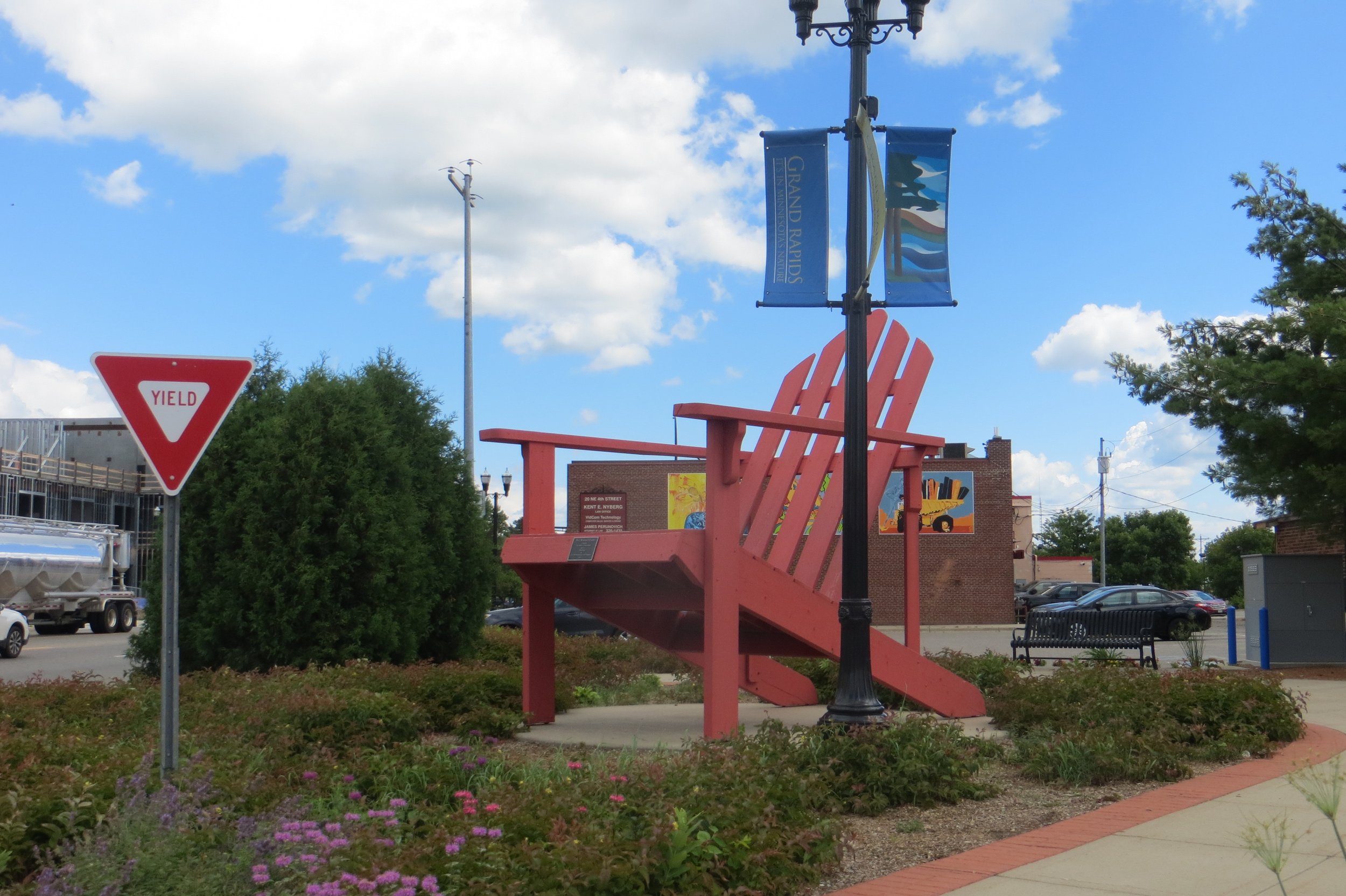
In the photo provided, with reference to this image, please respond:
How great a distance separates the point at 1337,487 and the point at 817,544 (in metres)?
9.30

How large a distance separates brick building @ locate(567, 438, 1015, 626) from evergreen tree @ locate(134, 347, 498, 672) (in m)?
31.3

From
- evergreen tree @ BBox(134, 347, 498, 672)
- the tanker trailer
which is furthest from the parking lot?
evergreen tree @ BBox(134, 347, 498, 672)

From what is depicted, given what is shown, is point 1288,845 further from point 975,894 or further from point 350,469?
point 350,469

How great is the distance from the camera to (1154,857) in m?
5.06

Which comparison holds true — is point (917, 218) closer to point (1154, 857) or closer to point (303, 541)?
point (1154, 857)

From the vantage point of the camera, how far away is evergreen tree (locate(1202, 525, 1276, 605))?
74.8 metres

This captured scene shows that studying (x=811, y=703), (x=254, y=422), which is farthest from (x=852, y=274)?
(x=254, y=422)

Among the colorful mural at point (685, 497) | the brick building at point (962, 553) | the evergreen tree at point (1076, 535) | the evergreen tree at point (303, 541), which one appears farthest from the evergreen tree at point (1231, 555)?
the evergreen tree at point (303, 541)

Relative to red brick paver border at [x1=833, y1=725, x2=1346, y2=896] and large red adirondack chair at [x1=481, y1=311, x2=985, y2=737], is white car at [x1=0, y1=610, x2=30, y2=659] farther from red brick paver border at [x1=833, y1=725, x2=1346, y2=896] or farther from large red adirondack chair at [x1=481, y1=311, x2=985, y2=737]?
red brick paver border at [x1=833, y1=725, x2=1346, y2=896]

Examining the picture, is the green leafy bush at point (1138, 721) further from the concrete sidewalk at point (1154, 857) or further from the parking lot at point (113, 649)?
the parking lot at point (113, 649)

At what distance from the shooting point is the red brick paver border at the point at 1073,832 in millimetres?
4715

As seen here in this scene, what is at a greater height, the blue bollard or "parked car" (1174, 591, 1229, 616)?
the blue bollard

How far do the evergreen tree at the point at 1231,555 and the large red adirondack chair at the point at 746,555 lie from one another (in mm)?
67994

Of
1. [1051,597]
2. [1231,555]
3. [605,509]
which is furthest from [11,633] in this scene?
[1231,555]
